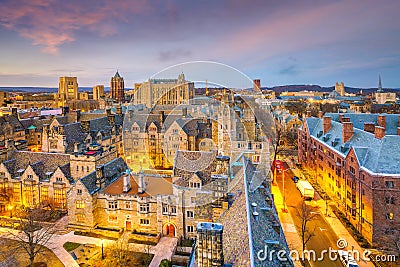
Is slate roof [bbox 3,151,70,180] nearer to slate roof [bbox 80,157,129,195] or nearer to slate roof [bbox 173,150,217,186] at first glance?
slate roof [bbox 80,157,129,195]

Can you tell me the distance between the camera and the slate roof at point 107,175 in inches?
1458

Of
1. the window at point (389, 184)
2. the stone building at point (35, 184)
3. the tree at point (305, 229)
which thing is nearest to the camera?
the tree at point (305, 229)

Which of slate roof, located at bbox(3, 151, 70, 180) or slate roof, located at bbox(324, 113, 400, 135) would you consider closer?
slate roof, located at bbox(3, 151, 70, 180)

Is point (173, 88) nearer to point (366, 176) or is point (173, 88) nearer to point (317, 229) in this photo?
point (366, 176)

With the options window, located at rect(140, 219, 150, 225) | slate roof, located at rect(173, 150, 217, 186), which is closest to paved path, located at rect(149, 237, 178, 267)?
window, located at rect(140, 219, 150, 225)

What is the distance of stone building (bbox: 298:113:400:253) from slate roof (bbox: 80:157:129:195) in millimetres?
33702

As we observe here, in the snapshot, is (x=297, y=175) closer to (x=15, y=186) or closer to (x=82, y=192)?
(x=82, y=192)

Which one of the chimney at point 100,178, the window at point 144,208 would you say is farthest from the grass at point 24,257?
the window at point 144,208

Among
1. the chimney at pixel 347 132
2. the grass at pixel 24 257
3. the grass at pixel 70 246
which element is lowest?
the grass at pixel 24 257

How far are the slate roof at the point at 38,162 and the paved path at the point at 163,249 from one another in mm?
19190

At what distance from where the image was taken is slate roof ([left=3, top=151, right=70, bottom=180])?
4428 centimetres

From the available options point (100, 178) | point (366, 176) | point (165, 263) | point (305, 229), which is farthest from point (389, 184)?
point (100, 178)

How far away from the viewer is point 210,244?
47.2 feet

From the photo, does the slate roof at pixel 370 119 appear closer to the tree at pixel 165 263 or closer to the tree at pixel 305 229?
the tree at pixel 305 229
